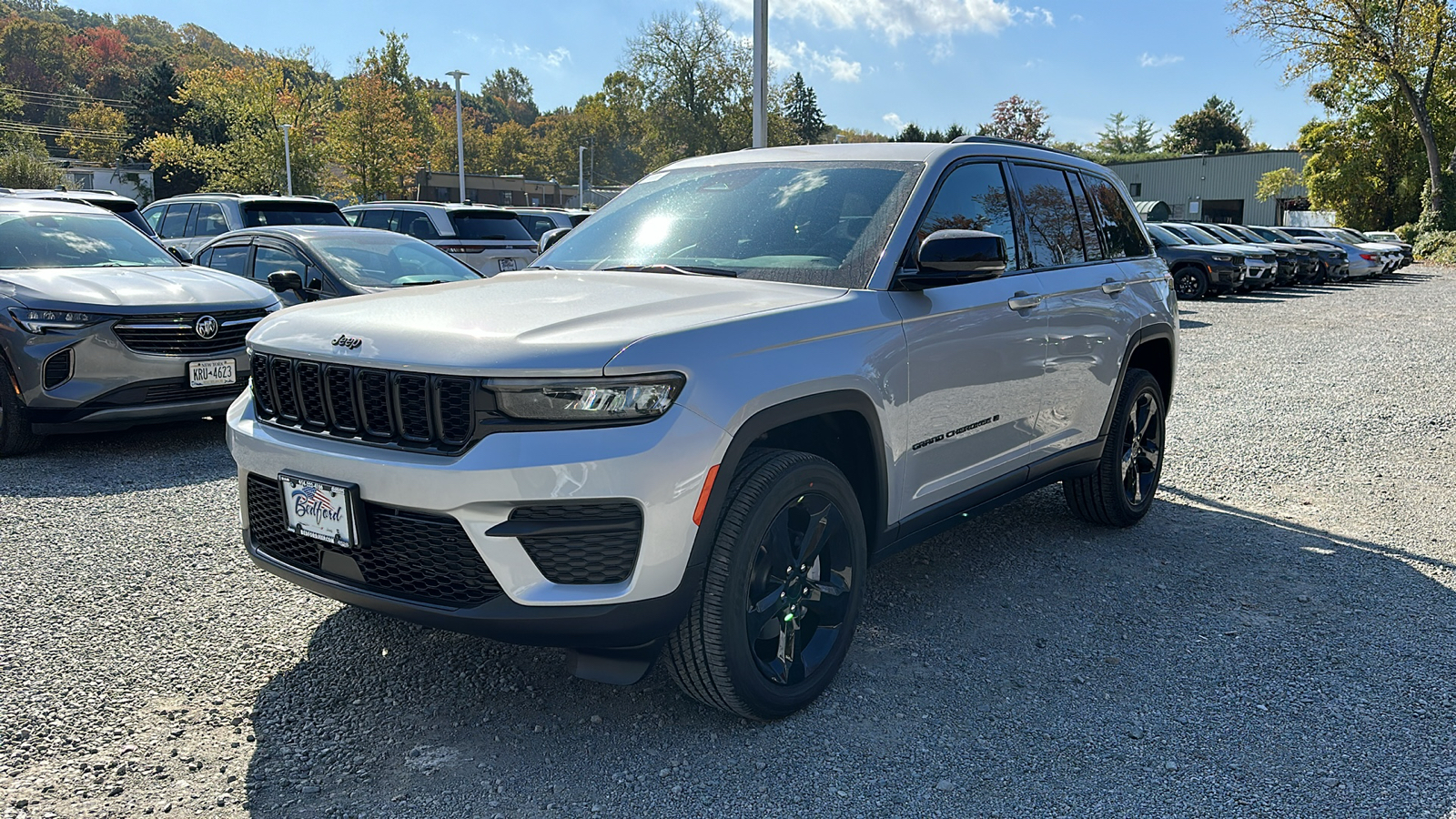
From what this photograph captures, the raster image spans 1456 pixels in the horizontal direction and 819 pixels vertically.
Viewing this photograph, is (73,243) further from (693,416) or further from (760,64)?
(760,64)

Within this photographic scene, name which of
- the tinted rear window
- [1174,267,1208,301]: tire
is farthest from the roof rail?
[1174,267,1208,301]: tire

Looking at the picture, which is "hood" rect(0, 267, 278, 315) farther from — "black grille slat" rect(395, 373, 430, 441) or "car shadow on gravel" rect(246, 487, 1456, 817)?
"black grille slat" rect(395, 373, 430, 441)

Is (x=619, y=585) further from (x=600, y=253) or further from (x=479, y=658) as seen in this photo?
(x=600, y=253)

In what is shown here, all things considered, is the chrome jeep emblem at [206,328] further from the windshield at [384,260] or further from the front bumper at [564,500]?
the front bumper at [564,500]

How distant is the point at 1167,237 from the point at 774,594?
21187mm

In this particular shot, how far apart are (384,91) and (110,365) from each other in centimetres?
4428

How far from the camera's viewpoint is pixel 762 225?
12.7 feet

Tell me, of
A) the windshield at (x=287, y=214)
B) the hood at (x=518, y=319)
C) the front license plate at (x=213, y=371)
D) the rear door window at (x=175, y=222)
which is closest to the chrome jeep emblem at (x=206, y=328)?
the front license plate at (x=213, y=371)

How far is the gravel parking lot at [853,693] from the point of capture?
2801 millimetres

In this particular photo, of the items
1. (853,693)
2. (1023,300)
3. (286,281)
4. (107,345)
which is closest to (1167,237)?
(286,281)

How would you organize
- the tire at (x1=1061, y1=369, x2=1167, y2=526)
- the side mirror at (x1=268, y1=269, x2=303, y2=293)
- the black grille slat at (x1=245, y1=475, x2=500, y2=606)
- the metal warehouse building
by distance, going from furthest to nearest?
the metal warehouse building
the side mirror at (x1=268, y1=269, x2=303, y2=293)
the tire at (x1=1061, y1=369, x2=1167, y2=526)
the black grille slat at (x1=245, y1=475, x2=500, y2=606)

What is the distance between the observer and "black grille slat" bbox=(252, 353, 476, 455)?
108 inches

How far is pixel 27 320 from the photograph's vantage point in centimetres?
637

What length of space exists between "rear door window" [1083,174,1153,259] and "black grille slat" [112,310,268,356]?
16.6 feet
